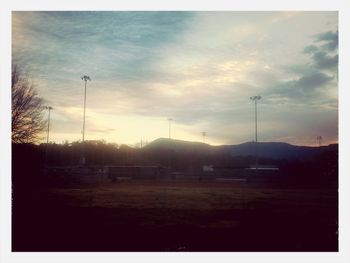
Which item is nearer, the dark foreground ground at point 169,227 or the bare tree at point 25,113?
the dark foreground ground at point 169,227

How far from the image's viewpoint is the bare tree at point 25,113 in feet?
54.3

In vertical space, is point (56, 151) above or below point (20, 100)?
below

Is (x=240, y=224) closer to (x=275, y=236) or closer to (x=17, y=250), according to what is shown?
(x=275, y=236)

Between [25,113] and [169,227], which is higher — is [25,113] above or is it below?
above

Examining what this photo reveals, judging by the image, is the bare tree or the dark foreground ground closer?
the dark foreground ground

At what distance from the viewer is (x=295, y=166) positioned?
3075 centimetres

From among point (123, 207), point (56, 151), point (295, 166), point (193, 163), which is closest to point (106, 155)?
point (56, 151)

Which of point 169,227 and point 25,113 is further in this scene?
point 25,113

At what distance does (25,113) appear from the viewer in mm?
17578

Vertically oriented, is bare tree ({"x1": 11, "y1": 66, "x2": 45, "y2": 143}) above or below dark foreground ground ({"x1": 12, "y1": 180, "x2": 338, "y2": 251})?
above

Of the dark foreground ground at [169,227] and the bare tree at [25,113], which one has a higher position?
the bare tree at [25,113]

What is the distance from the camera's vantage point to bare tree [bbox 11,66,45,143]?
1656cm
